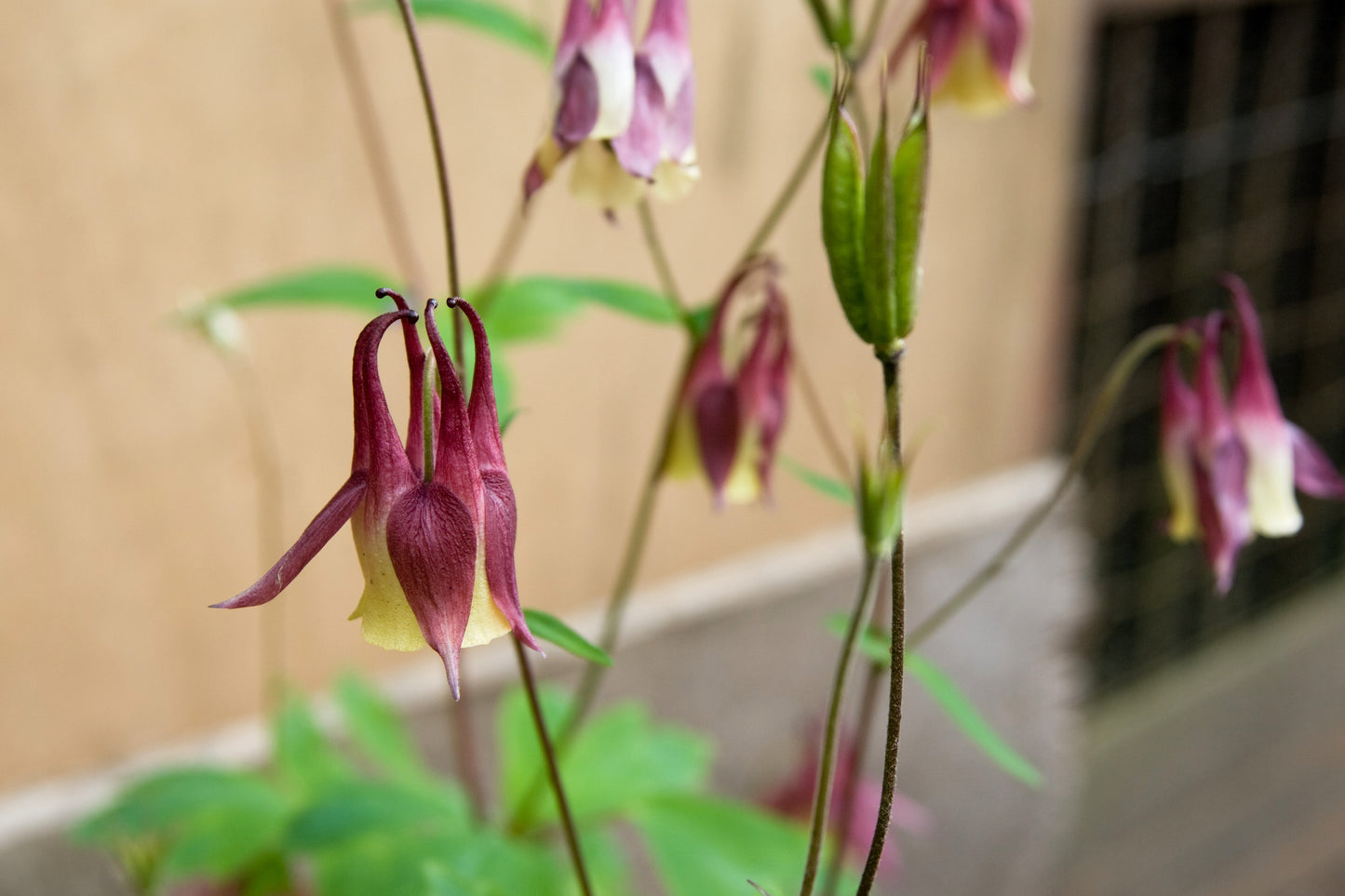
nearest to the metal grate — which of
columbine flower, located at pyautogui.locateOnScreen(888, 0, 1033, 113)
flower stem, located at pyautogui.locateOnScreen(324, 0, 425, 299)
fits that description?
flower stem, located at pyautogui.locateOnScreen(324, 0, 425, 299)

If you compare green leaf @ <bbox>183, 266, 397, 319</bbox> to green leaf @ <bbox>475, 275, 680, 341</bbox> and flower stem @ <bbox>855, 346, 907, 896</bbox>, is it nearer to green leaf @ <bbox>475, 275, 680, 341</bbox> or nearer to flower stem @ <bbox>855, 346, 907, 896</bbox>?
green leaf @ <bbox>475, 275, 680, 341</bbox>

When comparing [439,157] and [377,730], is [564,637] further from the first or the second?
[377,730]

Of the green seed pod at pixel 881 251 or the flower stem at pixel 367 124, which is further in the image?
the flower stem at pixel 367 124

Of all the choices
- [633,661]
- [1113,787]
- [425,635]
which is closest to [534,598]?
[633,661]

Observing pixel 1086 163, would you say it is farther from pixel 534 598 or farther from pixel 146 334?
pixel 146 334

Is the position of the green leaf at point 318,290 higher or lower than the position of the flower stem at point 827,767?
higher

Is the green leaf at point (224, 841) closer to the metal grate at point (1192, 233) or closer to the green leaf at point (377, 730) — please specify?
the green leaf at point (377, 730)

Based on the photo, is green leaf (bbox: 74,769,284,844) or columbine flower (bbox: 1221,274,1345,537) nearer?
columbine flower (bbox: 1221,274,1345,537)

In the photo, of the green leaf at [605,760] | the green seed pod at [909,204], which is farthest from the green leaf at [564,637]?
the green leaf at [605,760]
